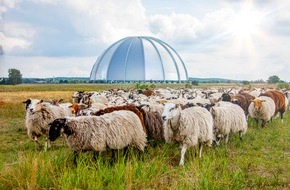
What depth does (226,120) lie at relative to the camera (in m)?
12.7

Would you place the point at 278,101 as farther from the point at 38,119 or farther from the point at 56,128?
the point at 56,128

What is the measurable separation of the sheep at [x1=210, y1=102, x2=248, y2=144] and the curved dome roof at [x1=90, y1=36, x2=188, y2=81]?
71.1 meters

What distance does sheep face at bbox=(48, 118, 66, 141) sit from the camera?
895cm

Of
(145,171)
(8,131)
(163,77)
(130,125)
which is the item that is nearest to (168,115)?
(130,125)

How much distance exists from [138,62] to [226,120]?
74.4m

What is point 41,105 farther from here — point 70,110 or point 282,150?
point 282,150

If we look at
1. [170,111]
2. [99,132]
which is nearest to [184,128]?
[170,111]

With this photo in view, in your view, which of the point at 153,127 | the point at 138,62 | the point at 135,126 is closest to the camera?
the point at 135,126

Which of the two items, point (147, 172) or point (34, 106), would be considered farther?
point (34, 106)

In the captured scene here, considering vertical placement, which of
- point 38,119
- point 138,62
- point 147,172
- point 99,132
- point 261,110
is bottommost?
point 147,172

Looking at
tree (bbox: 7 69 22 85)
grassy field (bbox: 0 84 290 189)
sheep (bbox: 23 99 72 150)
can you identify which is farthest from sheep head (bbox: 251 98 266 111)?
tree (bbox: 7 69 22 85)

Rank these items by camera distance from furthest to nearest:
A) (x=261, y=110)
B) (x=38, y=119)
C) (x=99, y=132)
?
(x=261, y=110) < (x=38, y=119) < (x=99, y=132)

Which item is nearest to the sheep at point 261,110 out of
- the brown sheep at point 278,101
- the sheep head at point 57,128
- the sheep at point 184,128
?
the brown sheep at point 278,101

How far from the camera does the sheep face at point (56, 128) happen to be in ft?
29.3
